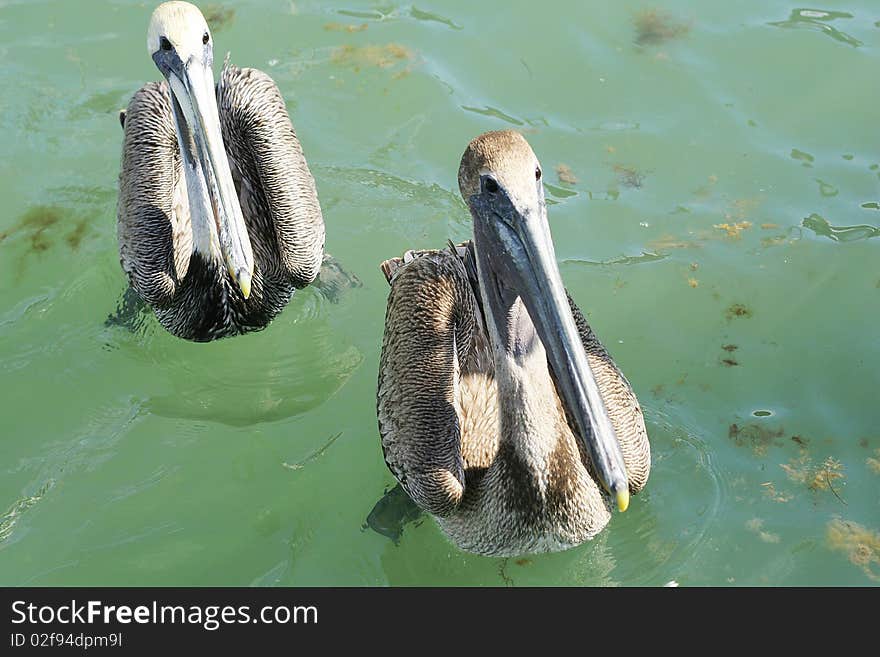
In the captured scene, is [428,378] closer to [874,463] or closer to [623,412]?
[623,412]

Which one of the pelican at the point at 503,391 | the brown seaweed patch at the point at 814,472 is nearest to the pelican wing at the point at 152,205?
the pelican at the point at 503,391

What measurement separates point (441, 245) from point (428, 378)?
214 cm

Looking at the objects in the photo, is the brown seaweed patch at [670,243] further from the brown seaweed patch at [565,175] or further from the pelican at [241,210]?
the pelican at [241,210]

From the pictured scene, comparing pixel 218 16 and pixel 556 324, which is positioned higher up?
pixel 556 324

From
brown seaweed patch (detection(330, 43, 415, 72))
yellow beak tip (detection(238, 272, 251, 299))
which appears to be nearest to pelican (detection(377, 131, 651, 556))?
yellow beak tip (detection(238, 272, 251, 299))

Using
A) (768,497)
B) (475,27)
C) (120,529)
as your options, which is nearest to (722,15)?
(475,27)

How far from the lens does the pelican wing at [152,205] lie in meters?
6.30

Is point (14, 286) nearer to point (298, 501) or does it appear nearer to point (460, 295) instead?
point (298, 501)

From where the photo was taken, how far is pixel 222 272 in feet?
20.3

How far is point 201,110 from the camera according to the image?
5461 mm

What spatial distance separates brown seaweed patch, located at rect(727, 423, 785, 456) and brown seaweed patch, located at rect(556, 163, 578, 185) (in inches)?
87.3

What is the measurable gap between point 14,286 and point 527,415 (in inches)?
151

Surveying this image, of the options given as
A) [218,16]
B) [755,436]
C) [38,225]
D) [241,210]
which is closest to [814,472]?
[755,436]
